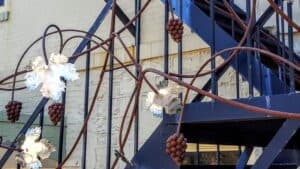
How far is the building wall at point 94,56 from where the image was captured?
4219 mm

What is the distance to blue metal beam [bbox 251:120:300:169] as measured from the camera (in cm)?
196

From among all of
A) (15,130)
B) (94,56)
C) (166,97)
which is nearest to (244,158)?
(166,97)

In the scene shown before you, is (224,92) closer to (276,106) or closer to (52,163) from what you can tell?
(52,163)

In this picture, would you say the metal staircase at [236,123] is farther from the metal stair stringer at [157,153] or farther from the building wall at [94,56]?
the building wall at [94,56]

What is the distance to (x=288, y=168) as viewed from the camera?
289 cm

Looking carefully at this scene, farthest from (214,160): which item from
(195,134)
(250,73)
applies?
(250,73)

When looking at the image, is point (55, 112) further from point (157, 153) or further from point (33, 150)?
point (157, 153)

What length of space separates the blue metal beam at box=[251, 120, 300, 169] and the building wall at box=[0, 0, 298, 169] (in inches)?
75.9

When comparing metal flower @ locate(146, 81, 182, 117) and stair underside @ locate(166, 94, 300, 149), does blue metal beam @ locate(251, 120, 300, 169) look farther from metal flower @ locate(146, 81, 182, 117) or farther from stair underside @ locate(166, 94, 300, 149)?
metal flower @ locate(146, 81, 182, 117)

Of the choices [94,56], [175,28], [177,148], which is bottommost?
[177,148]

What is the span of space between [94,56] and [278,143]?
119 inches

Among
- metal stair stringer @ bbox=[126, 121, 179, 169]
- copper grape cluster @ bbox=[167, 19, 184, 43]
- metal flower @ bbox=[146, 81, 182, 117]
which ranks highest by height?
copper grape cluster @ bbox=[167, 19, 184, 43]

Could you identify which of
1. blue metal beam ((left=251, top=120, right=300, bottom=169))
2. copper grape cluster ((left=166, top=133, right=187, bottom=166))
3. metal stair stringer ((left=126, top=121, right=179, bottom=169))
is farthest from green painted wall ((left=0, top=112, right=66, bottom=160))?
blue metal beam ((left=251, top=120, right=300, bottom=169))

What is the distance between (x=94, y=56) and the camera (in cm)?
480
